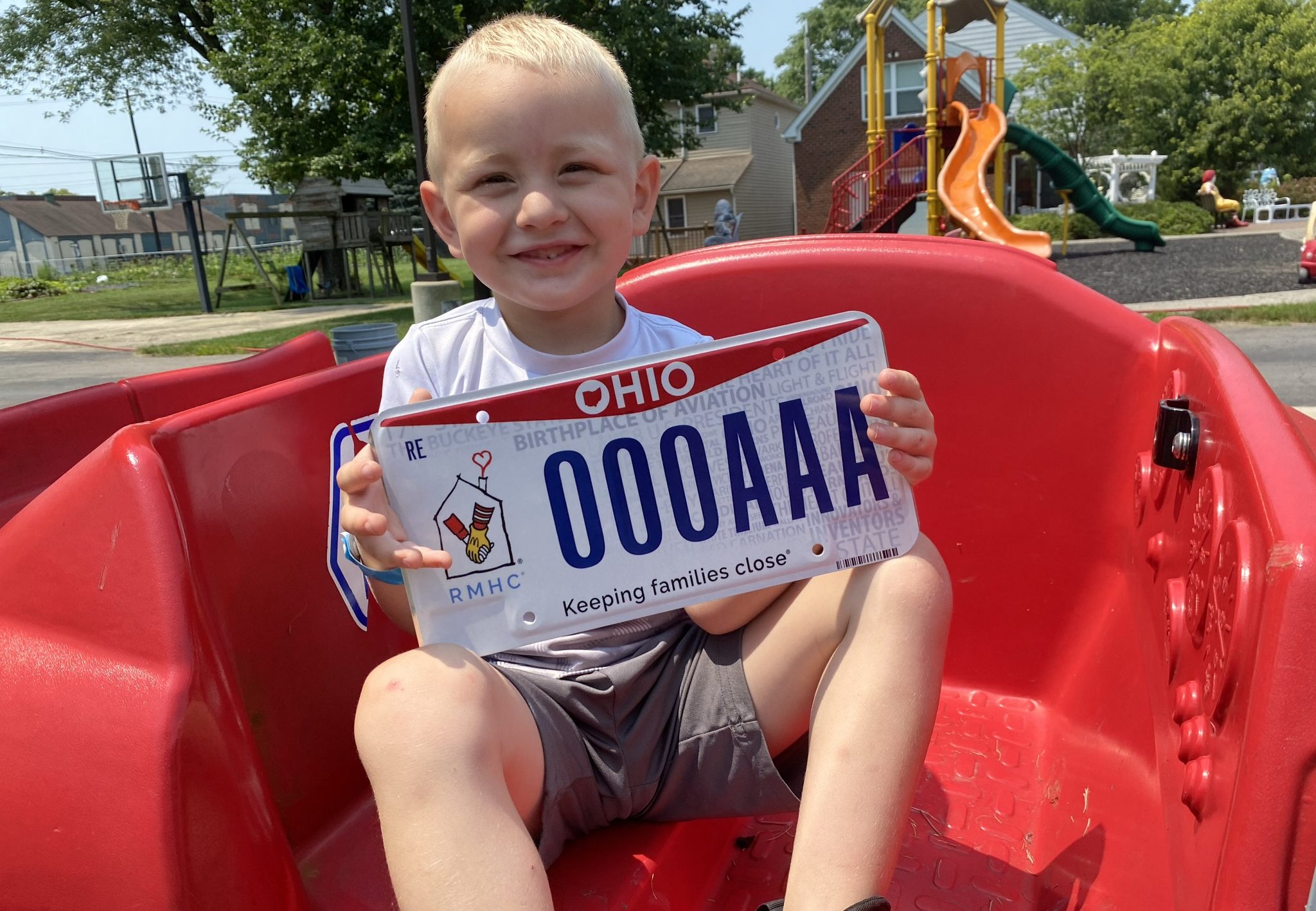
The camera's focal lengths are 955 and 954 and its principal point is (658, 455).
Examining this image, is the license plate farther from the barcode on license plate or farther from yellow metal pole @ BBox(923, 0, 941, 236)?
yellow metal pole @ BBox(923, 0, 941, 236)

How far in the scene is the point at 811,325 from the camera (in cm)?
108

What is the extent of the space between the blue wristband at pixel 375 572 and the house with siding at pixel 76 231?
41.3 m

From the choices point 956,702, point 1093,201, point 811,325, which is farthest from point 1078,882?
point 1093,201

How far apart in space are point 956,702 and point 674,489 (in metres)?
1.01

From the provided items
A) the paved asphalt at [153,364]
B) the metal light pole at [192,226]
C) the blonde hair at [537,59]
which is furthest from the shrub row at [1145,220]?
the blonde hair at [537,59]

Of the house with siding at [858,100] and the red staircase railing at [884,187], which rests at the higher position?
the house with siding at [858,100]

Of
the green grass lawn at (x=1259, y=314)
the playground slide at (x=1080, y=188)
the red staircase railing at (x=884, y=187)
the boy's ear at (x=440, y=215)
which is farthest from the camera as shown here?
the playground slide at (x=1080, y=188)

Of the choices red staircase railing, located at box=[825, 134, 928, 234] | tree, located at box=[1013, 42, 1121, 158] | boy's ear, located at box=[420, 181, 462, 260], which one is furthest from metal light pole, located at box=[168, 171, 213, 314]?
tree, located at box=[1013, 42, 1121, 158]

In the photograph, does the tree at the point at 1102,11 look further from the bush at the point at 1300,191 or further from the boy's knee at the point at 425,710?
the boy's knee at the point at 425,710

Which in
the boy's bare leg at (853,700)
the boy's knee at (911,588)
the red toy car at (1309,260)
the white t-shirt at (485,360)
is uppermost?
the white t-shirt at (485,360)

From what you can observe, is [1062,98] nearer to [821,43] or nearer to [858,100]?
[858,100]

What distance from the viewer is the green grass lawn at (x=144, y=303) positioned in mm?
15781

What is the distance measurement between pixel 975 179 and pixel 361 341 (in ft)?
26.6

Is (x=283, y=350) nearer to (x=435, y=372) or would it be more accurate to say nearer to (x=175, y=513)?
(x=435, y=372)
